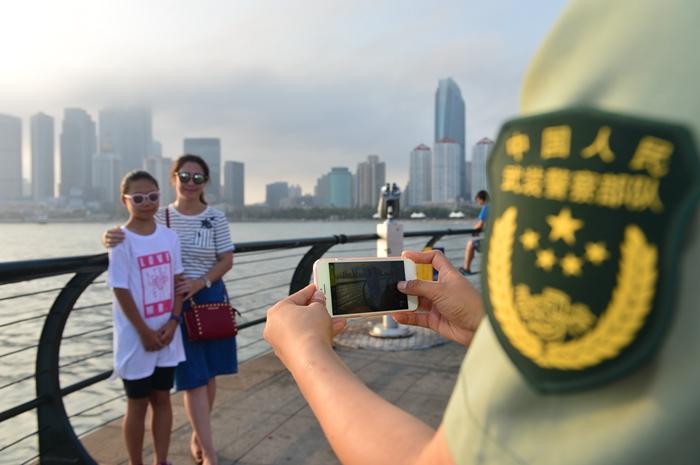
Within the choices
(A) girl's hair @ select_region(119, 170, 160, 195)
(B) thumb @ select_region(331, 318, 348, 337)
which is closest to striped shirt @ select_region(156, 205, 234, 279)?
(A) girl's hair @ select_region(119, 170, 160, 195)

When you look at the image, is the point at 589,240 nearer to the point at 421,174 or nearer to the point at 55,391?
the point at 55,391

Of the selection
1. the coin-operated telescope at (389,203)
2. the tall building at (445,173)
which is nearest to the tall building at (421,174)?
the tall building at (445,173)

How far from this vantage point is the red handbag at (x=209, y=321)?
3.10 m

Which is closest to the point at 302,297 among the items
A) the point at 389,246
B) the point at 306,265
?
the point at 306,265

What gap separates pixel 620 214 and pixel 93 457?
3291mm

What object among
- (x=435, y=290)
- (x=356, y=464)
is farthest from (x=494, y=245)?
(x=435, y=290)

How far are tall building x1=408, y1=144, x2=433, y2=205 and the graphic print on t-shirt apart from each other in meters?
10.2

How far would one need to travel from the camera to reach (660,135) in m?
0.41

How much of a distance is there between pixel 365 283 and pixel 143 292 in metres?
2.04

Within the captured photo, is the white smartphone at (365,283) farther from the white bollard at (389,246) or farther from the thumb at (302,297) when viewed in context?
the white bollard at (389,246)

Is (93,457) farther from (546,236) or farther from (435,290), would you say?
(546,236)

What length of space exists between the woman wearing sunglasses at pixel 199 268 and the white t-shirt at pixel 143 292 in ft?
0.52

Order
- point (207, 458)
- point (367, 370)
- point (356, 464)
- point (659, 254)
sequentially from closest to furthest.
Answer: point (659, 254) → point (356, 464) → point (207, 458) → point (367, 370)

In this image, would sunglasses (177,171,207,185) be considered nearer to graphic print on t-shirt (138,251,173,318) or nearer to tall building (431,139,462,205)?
graphic print on t-shirt (138,251,173,318)
